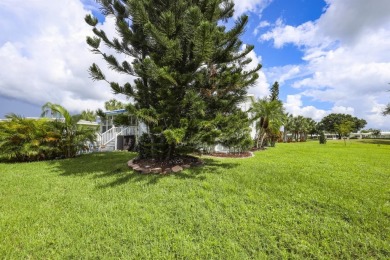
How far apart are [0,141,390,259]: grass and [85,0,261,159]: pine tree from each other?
1.62 metres

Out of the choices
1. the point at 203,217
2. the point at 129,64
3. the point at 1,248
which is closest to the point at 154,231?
the point at 203,217

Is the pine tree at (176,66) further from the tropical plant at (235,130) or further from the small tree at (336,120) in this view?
the small tree at (336,120)

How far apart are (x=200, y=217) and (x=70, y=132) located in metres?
9.20

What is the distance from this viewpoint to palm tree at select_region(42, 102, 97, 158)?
32.0 feet

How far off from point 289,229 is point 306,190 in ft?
5.00

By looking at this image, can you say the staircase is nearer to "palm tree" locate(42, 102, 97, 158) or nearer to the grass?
"palm tree" locate(42, 102, 97, 158)

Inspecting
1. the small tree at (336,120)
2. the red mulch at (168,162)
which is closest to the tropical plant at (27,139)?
the red mulch at (168,162)

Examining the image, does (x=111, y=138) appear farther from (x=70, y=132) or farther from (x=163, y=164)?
(x=163, y=164)

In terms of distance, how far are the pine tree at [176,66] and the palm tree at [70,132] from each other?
495cm

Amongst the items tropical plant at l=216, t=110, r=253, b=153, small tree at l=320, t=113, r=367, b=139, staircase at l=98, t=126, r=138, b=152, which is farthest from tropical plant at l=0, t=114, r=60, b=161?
small tree at l=320, t=113, r=367, b=139

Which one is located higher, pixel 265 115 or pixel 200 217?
pixel 265 115

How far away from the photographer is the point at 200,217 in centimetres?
355

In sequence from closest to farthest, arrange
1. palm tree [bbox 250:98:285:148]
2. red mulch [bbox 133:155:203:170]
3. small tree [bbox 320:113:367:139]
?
red mulch [bbox 133:155:203:170] < palm tree [bbox 250:98:285:148] < small tree [bbox 320:113:367:139]

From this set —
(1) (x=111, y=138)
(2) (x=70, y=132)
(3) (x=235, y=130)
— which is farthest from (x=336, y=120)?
(2) (x=70, y=132)
